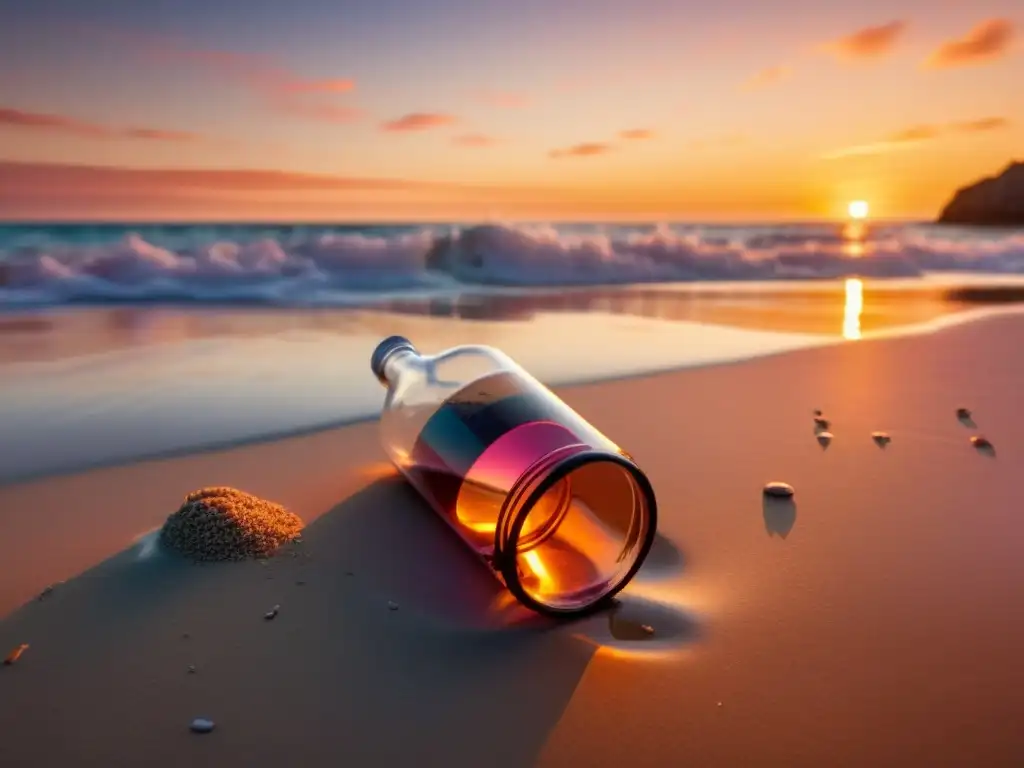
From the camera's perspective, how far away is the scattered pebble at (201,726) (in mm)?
1113

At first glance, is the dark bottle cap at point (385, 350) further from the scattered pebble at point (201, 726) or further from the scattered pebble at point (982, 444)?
the scattered pebble at point (982, 444)

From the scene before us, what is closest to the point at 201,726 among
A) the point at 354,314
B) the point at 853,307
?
the point at 354,314

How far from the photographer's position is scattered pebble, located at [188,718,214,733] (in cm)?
111

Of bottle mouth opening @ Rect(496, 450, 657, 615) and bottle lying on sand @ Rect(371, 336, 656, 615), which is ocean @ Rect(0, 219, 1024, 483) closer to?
bottle lying on sand @ Rect(371, 336, 656, 615)

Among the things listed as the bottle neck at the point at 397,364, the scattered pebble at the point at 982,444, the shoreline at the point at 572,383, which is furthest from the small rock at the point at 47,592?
the scattered pebble at the point at 982,444

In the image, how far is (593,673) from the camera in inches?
49.6

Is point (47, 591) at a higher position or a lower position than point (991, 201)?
lower

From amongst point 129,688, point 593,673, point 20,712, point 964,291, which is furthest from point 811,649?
point 964,291

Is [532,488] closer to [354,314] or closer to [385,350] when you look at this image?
[385,350]

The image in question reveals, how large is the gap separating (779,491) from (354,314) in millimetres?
4753

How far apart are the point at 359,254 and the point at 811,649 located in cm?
969

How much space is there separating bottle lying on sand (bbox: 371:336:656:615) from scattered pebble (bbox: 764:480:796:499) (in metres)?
0.81

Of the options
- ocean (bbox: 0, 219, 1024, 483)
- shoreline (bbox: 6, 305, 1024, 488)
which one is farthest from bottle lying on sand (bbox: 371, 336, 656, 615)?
ocean (bbox: 0, 219, 1024, 483)

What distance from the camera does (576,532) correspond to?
153 cm
